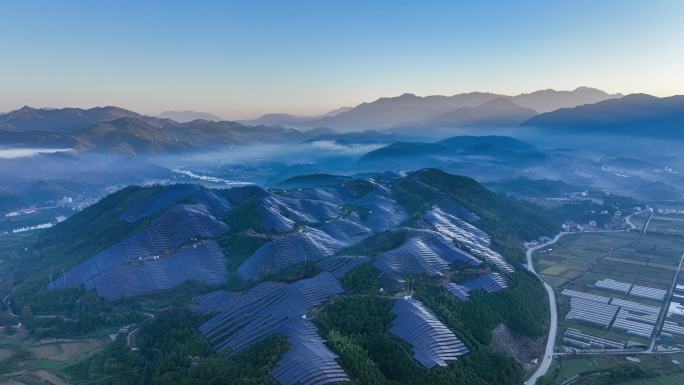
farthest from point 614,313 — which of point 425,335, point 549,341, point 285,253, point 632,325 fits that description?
point 285,253

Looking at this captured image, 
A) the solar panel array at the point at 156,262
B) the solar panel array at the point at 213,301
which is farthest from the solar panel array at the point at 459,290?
the solar panel array at the point at 156,262

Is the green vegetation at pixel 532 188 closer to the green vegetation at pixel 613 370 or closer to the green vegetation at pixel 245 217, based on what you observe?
the green vegetation at pixel 245 217

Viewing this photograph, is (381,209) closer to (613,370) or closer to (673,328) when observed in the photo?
(673,328)

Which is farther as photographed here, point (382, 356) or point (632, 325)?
point (632, 325)

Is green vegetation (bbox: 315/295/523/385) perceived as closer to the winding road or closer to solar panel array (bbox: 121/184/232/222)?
the winding road

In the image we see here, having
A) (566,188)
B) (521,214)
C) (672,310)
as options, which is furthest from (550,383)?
(566,188)

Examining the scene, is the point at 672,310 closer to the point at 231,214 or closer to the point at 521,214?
the point at 521,214
